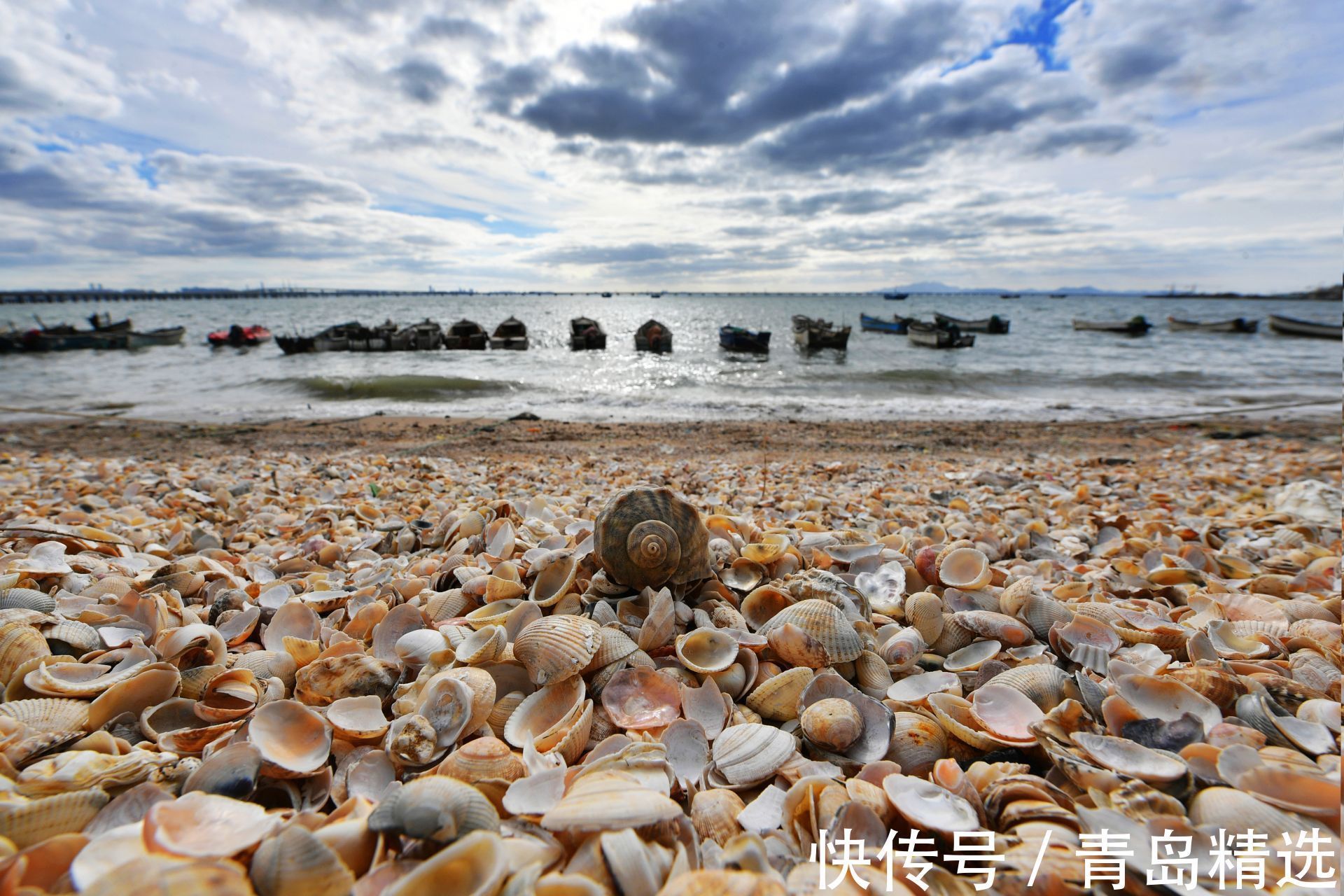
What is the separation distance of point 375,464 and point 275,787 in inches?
241

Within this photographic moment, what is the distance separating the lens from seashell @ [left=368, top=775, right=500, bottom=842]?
1263 mm

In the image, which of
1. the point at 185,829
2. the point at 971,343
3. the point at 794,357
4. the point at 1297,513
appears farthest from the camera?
the point at 971,343

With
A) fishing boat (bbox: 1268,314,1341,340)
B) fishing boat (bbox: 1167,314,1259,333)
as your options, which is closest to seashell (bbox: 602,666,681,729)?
fishing boat (bbox: 1268,314,1341,340)

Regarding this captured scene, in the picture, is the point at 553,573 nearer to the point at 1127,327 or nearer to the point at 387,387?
the point at 387,387

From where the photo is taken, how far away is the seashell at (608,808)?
1286 millimetres

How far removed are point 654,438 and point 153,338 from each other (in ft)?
115

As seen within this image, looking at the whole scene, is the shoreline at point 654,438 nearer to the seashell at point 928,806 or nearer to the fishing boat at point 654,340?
the seashell at point 928,806

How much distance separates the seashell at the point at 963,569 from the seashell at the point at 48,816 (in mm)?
2869

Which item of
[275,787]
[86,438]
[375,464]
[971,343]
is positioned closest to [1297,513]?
[275,787]

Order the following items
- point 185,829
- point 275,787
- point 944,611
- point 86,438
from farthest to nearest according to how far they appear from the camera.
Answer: point 86,438 < point 944,611 < point 275,787 < point 185,829

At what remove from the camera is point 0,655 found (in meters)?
1.83

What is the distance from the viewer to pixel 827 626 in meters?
2.05

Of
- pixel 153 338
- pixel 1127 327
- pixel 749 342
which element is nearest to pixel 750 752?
pixel 749 342

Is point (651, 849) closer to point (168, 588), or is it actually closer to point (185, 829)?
point (185, 829)
